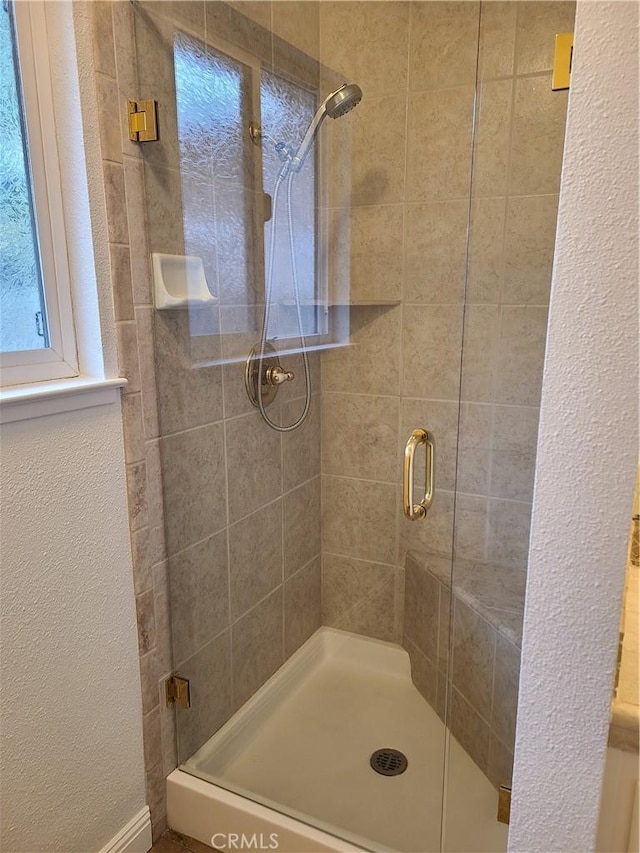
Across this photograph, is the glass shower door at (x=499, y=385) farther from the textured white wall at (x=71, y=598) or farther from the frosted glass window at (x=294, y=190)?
the textured white wall at (x=71, y=598)

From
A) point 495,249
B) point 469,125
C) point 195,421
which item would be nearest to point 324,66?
point 469,125

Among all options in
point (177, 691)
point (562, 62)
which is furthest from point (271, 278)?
point (177, 691)

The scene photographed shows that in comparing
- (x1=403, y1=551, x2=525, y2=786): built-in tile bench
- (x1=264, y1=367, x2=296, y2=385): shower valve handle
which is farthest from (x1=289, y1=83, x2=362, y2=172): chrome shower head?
(x1=403, y1=551, x2=525, y2=786): built-in tile bench

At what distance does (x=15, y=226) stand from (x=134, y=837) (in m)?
1.48

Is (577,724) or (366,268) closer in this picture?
(577,724)

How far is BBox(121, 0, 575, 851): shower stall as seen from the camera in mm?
1497

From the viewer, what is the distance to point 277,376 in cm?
186

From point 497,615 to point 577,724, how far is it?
1.02m

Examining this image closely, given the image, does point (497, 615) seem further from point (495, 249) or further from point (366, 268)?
point (366, 268)

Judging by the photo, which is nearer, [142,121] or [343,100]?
[142,121]

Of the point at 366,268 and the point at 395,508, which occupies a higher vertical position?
the point at 366,268

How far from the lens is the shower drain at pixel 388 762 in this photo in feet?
5.63

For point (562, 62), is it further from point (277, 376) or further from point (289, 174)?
point (277, 376)

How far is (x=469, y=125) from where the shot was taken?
1.74 m
